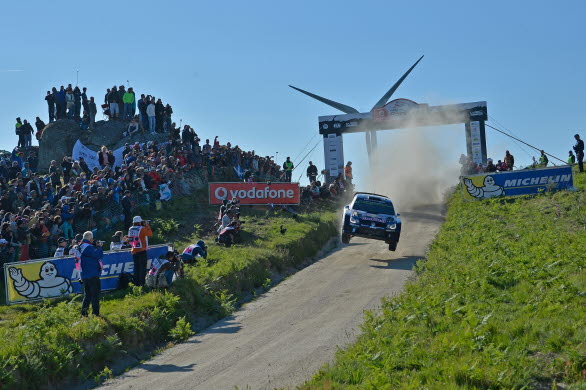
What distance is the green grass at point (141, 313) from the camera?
12.7m

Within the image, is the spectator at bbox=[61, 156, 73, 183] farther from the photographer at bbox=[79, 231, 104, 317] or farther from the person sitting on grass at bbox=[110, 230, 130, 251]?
the photographer at bbox=[79, 231, 104, 317]

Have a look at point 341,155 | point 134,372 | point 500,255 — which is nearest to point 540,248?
point 500,255

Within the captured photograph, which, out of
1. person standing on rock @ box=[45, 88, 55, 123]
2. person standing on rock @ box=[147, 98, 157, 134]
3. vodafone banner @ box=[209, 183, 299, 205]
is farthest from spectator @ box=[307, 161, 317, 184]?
person standing on rock @ box=[45, 88, 55, 123]

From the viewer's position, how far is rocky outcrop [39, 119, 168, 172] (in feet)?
121

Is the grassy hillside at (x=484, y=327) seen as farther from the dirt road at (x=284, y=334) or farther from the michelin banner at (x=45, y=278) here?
the michelin banner at (x=45, y=278)

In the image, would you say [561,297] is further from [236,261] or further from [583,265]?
[236,261]

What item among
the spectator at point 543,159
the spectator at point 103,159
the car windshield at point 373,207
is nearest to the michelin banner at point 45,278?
the car windshield at point 373,207

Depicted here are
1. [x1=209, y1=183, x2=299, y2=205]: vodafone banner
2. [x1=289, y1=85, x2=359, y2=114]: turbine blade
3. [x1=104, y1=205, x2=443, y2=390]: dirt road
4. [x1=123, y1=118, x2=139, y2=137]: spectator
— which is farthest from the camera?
[x1=289, y1=85, x2=359, y2=114]: turbine blade

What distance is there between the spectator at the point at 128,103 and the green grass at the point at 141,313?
11163 millimetres

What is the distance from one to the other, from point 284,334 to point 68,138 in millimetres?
26239

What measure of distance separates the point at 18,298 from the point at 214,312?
5094mm

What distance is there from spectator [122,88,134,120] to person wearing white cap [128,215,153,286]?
2033 centimetres

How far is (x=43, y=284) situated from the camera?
18.0 meters

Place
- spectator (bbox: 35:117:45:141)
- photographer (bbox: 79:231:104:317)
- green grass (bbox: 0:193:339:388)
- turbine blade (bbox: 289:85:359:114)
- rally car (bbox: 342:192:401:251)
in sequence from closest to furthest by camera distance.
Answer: green grass (bbox: 0:193:339:388) → photographer (bbox: 79:231:104:317) → rally car (bbox: 342:192:401:251) → spectator (bbox: 35:117:45:141) → turbine blade (bbox: 289:85:359:114)
